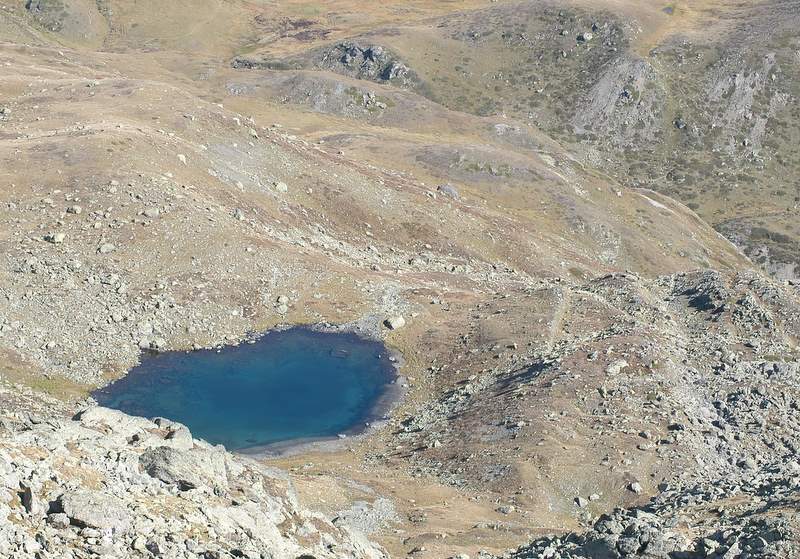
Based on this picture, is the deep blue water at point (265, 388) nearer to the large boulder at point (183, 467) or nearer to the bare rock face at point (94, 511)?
the large boulder at point (183, 467)

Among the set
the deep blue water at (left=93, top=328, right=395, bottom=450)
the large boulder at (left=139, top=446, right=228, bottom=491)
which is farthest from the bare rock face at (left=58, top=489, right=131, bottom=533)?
the deep blue water at (left=93, top=328, right=395, bottom=450)

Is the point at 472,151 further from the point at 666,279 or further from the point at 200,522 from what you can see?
the point at 200,522

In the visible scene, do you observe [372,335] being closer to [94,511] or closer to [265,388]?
[265,388]

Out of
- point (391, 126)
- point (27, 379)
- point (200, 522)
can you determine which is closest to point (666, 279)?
point (27, 379)

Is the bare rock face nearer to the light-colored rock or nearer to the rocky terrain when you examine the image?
the rocky terrain

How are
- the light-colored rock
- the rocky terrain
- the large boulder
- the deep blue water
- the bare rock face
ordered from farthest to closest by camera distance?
the light-colored rock
the deep blue water
the rocky terrain
the large boulder
the bare rock face

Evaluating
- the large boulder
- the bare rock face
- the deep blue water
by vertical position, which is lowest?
the deep blue water

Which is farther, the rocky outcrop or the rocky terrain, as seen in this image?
the rocky terrain
